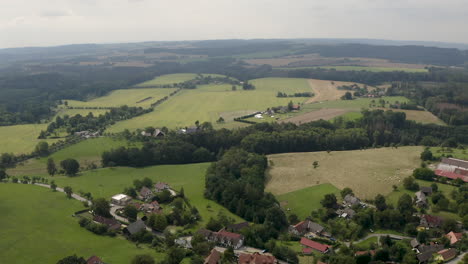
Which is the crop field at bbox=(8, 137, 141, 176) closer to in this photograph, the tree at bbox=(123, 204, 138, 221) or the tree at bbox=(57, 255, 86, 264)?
the tree at bbox=(123, 204, 138, 221)

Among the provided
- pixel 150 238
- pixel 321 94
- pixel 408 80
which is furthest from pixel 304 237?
pixel 408 80

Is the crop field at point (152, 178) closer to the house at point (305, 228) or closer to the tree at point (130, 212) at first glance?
the tree at point (130, 212)

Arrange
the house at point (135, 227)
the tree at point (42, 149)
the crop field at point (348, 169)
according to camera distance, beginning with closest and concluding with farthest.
Answer: the house at point (135, 227), the crop field at point (348, 169), the tree at point (42, 149)

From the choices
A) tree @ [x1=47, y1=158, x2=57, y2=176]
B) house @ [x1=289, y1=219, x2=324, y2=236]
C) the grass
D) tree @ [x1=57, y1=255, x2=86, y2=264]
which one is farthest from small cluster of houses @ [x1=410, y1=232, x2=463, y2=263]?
tree @ [x1=47, y1=158, x2=57, y2=176]

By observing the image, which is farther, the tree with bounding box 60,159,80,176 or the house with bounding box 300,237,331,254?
the tree with bounding box 60,159,80,176

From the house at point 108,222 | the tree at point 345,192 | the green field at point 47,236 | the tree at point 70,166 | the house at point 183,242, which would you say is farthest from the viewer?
the tree at point 70,166

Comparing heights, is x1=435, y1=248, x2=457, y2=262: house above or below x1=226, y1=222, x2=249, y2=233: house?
above

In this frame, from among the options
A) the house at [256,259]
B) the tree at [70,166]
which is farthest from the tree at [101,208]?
the house at [256,259]

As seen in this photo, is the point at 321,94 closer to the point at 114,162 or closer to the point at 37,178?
the point at 114,162
